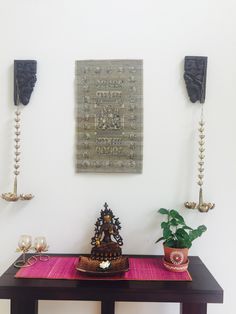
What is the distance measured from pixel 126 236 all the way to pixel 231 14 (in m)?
1.11

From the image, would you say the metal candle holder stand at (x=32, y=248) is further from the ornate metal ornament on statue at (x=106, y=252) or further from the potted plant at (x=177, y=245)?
the potted plant at (x=177, y=245)

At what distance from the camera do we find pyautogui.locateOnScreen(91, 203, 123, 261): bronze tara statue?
3.66 ft

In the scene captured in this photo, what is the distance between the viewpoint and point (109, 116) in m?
1.28

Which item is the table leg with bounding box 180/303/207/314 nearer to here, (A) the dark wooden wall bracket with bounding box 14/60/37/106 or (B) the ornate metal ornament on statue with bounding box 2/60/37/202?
(B) the ornate metal ornament on statue with bounding box 2/60/37/202

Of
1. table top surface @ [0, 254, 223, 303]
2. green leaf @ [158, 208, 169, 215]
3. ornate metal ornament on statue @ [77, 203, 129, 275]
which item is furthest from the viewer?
green leaf @ [158, 208, 169, 215]

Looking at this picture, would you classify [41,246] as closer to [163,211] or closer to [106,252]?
[106,252]

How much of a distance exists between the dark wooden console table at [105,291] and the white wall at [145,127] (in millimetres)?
300

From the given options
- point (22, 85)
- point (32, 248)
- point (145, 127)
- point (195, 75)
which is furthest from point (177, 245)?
point (22, 85)

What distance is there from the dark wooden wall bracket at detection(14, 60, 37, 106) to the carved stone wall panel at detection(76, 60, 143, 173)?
0.67ft

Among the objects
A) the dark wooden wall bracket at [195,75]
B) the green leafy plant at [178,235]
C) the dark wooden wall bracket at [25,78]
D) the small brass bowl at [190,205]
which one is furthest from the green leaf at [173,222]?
the dark wooden wall bracket at [25,78]

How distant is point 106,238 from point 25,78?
784 millimetres

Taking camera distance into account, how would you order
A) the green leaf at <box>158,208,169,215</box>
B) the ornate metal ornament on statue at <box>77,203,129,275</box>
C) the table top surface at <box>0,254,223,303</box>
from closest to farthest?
1. the table top surface at <box>0,254,223,303</box>
2. the ornate metal ornament on statue at <box>77,203,129,275</box>
3. the green leaf at <box>158,208,169,215</box>

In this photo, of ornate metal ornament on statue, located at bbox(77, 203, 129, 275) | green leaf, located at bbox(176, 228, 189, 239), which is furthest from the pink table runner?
green leaf, located at bbox(176, 228, 189, 239)

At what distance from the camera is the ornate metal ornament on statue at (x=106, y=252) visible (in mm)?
1060
